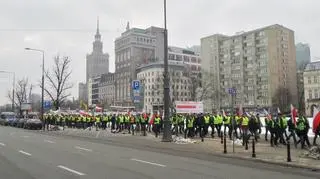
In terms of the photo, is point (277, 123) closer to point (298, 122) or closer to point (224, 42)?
point (298, 122)

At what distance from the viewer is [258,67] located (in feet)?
453

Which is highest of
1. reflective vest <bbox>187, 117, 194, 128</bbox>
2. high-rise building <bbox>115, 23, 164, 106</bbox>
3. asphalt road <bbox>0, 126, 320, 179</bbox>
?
high-rise building <bbox>115, 23, 164, 106</bbox>

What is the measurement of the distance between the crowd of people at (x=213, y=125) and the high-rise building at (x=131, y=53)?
18848mm

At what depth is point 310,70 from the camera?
12544 centimetres

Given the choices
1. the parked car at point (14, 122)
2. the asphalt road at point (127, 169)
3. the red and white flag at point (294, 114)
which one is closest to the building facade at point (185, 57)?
the parked car at point (14, 122)

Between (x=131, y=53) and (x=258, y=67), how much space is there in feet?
149

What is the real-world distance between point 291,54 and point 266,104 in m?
19.5

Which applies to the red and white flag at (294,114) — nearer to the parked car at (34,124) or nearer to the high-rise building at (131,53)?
the high-rise building at (131,53)

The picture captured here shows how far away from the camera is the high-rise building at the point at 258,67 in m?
134

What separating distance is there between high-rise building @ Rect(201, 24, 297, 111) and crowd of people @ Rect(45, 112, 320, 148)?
74.8m

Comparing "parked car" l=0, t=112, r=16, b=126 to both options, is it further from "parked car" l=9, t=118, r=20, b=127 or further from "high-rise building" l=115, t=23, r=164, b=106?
"high-rise building" l=115, t=23, r=164, b=106

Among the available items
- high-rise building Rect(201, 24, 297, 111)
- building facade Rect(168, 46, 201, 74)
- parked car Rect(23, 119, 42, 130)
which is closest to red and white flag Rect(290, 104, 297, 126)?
parked car Rect(23, 119, 42, 130)

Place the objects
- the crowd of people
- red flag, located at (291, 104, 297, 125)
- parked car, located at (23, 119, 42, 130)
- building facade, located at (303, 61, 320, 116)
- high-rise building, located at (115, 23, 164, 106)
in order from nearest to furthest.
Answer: red flag, located at (291, 104, 297, 125) → the crowd of people → parked car, located at (23, 119, 42, 130) → high-rise building, located at (115, 23, 164, 106) → building facade, located at (303, 61, 320, 116)

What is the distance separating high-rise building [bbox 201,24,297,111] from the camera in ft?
438
